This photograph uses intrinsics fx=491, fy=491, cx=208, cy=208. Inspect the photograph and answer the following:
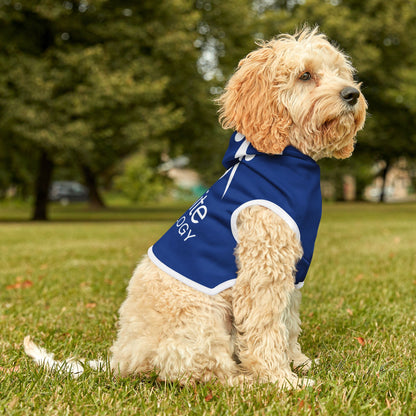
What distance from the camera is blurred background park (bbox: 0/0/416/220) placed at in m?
17.7

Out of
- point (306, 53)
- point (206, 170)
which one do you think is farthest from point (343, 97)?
point (206, 170)

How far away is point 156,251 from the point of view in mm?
3230

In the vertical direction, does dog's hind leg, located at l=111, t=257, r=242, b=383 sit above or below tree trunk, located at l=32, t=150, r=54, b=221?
above

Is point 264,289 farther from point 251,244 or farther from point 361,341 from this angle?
point 361,341

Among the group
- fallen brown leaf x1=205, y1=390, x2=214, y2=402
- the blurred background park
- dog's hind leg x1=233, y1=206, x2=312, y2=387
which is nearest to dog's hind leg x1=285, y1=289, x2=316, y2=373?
dog's hind leg x1=233, y1=206, x2=312, y2=387

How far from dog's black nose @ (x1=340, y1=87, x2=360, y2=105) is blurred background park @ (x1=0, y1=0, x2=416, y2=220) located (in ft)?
49.8

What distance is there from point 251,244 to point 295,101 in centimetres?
94

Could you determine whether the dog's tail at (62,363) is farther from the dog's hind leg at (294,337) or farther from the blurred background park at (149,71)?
the blurred background park at (149,71)

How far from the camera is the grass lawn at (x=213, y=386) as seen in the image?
270 cm

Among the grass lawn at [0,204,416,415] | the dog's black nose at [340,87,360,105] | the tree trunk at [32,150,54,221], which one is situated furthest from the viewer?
the tree trunk at [32,150,54,221]

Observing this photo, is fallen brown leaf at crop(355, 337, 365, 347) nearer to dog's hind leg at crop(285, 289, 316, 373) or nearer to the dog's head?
dog's hind leg at crop(285, 289, 316, 373)

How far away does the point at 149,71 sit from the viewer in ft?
62.2

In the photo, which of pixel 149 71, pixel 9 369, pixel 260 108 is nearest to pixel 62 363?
pixel 9 369

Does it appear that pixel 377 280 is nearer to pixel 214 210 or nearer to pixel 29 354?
pixel 214 210
